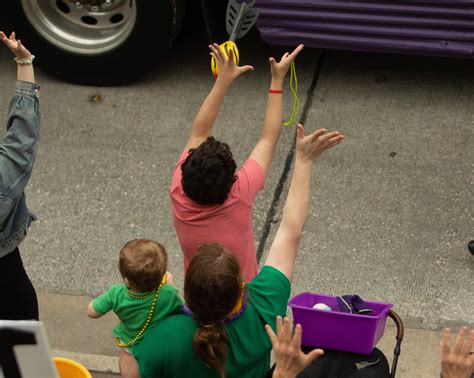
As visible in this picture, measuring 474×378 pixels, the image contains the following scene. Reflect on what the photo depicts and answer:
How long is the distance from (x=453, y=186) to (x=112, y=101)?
2.12 metres

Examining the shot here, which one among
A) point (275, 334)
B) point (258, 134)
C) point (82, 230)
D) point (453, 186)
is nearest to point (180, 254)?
point (82, 230)

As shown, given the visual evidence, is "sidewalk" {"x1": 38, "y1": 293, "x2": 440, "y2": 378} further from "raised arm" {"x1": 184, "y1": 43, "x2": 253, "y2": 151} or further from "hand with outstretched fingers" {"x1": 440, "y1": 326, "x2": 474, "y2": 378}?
"hand with outstretched fingers" {"x1": 440, "y1": 326, "x2": 474, "y2": 378}

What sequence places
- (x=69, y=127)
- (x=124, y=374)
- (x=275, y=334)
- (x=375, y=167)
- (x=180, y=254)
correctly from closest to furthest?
(x=275, y=334)
(x=124, y=374)
(x=180, y=254)
(x=375, y=167)
(x=69, y=127)

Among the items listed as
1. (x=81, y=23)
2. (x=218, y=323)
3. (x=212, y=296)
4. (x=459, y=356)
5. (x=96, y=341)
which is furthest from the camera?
(x=81, y=23)

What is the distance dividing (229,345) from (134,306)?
547 mm

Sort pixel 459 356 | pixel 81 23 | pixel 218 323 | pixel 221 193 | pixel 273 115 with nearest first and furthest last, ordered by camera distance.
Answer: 1. pixel 459 356
2. pixel 218 323
3. pixel 221 193
4. pixel 273 115
5. pixel 81 23

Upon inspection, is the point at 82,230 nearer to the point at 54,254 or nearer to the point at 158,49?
the point at 54,254

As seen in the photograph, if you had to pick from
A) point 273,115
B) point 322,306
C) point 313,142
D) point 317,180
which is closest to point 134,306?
point 322,306

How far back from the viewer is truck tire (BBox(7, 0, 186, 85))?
6052 millimetres

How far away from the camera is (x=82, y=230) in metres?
5.24

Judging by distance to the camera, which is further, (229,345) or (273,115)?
(273,115)

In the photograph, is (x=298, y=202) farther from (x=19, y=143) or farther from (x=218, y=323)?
(x=19, y=143)

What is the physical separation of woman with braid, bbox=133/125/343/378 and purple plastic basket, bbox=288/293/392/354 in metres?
0.25

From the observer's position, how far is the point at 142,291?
3.38m
